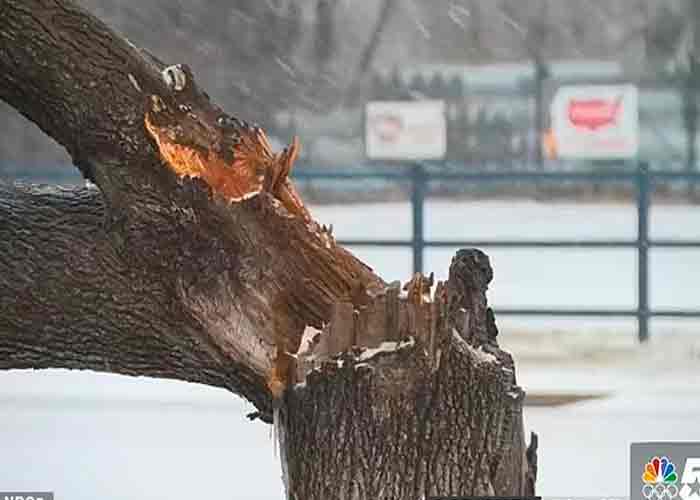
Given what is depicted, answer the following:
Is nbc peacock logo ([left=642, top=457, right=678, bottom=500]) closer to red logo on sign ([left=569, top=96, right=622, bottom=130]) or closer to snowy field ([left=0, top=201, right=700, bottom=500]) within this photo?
snowy field ([left=0, top=201, right=700, bottom=500])

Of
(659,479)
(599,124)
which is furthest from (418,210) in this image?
(659,479)

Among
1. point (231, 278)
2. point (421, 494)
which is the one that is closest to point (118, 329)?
point (231, 278)

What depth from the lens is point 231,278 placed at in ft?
5.66

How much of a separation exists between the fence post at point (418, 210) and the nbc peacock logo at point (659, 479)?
0.64 metres

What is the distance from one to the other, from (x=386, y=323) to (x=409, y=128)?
1400mm

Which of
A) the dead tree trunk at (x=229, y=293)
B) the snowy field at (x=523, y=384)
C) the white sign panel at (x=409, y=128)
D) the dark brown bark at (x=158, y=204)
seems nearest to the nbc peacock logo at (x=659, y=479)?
the snowy field at (x=523, y=384)

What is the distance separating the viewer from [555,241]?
3.09m

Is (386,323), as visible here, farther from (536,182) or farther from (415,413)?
(536,182)

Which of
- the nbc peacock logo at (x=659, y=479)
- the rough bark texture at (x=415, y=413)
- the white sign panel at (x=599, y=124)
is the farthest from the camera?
the white sign panel at (x=599, y=124)

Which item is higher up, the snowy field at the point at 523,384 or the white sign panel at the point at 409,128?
the white sign panel at the point at 409,128

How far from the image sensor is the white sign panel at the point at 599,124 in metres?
2.99

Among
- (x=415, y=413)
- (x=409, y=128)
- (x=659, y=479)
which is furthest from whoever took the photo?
(x=409, y=128)

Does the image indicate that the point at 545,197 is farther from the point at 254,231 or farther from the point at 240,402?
the point at 254,231

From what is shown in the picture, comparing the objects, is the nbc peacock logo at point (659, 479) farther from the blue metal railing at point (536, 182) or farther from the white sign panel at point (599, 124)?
the white sign panel at point (599, 124)
